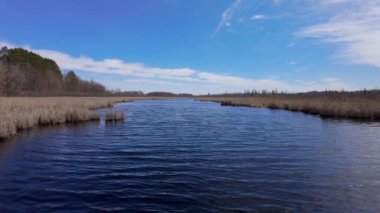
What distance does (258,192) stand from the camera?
28.6 ft

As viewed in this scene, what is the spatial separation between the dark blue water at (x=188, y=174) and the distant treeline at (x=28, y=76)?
4915 centimetres

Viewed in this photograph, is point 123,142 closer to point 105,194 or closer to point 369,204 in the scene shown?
point 105,194

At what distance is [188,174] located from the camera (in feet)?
34.6

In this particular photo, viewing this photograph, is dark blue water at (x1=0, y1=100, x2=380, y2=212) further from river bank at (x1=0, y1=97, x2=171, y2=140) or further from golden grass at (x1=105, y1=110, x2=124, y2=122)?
golden grass at (x1=105, y1=110, x2=124, y2=122)

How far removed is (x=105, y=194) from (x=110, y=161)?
3979 millimetres

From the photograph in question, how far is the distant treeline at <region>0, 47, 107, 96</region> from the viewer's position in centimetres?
6130

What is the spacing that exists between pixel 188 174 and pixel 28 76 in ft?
241

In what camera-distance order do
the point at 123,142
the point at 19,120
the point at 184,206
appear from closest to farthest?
the point at 184,206
the point at 123,142
the point at 19,120

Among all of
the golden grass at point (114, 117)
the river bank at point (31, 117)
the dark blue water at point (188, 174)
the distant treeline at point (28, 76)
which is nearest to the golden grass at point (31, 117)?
the river bank at point (31, 117)

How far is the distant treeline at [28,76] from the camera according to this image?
61300 mm

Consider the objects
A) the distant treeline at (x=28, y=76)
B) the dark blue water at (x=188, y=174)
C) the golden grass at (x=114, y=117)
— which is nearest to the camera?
the dark blue water at (x=188, y=174)

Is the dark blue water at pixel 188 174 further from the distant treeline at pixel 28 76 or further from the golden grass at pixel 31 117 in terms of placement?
the distant treeline at pixel 28 76

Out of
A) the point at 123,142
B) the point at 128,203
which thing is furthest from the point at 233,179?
the point at 123,142

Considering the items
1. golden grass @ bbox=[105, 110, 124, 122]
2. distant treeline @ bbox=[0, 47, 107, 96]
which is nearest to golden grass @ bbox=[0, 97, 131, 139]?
golden grass @ bbox=[105, 110, 124, 122]
